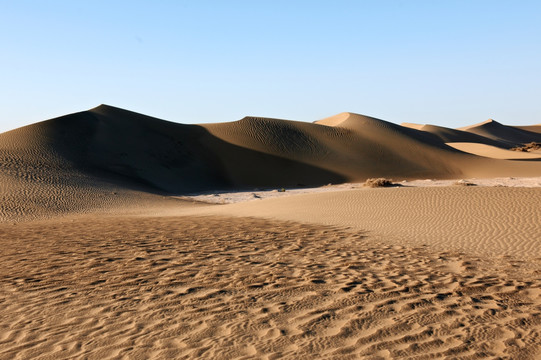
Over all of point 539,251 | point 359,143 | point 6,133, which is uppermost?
point 6,133

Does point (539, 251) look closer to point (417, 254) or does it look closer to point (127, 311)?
point (417, 254)

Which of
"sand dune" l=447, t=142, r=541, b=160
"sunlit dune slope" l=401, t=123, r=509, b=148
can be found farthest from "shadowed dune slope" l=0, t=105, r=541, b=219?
"sunlit dune slope" l=401, t=123, r=509, b=148

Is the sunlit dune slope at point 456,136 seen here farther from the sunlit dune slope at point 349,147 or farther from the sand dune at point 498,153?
the sunlit dune slope at point 349,147

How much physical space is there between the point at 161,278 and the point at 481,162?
1922 inches

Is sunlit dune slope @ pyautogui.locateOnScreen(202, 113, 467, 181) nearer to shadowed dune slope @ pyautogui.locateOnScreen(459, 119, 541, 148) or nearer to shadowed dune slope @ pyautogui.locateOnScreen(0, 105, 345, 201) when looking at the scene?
shadowed dune slope @ pyautogui.locateOnScreen(0, 105, 345, 201)

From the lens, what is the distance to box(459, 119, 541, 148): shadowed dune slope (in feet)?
393

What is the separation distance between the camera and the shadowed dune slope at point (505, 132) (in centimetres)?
11966

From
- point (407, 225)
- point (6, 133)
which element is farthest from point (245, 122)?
point (407, 225)

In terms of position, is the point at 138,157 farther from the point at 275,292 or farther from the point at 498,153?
the point at 498,153

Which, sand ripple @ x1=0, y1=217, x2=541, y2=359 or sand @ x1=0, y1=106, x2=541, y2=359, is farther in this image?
sand @ x1=0, y1=106, x2=541, y2=359

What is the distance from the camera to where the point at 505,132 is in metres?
125

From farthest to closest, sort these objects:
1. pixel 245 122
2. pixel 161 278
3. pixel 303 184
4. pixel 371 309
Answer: pixel 245 122
pixel 303 184
pixel 161 278
pixel 371 309

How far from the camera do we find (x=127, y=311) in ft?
17.5

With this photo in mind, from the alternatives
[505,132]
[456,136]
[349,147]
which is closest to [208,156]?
[349,147]
